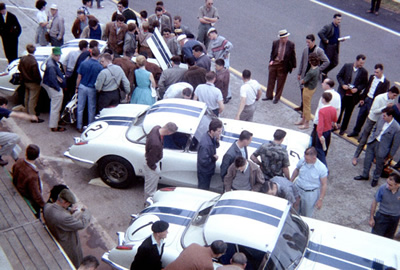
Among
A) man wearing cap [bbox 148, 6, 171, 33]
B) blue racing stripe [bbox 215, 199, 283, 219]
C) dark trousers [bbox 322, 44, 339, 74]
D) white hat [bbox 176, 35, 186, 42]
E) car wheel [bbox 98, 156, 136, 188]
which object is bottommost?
car wheel [bbox 98, 156, 136, 188]

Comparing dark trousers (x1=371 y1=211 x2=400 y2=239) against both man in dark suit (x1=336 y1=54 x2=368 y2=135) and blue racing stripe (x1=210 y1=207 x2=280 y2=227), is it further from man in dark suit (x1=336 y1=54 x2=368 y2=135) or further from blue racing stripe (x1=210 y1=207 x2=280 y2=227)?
man in dark suit (x1=336 y1=54 x2=368 y2=135)

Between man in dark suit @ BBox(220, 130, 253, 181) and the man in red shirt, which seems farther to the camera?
the man in red shirt

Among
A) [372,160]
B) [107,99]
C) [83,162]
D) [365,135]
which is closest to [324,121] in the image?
[365,135]

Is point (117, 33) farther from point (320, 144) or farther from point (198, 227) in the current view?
point (198, 227)

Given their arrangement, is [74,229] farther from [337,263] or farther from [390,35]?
[390,35]

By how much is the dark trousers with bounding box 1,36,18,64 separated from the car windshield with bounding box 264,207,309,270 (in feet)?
29.7

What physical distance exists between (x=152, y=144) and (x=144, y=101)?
239 centimetres

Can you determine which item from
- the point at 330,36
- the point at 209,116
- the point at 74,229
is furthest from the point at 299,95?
the point at 74,229

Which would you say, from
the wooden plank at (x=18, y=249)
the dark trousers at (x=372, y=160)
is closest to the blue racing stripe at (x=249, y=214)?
the wooden plank at (x=18, y=249)

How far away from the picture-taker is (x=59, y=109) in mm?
10141

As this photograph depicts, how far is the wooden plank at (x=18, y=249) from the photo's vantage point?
5312 mm

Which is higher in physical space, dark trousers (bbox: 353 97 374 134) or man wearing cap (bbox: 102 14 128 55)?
man wearing cap (bbox: 102 14 128 55)

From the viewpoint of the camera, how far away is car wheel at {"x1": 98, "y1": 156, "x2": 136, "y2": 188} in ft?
27.7

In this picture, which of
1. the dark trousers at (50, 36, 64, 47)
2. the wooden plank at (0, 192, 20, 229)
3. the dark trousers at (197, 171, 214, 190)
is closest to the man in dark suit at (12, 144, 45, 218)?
the wooden plank at (0, 192, 20, 229)
